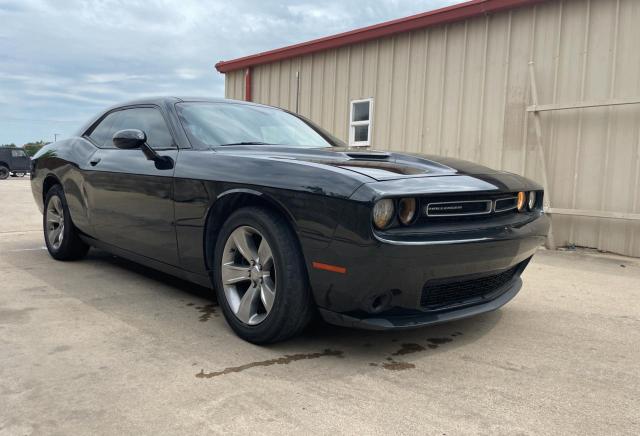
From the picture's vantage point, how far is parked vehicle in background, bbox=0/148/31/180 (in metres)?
25.7

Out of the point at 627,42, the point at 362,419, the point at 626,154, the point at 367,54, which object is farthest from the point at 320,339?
the point at 367,54

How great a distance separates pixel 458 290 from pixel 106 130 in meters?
3.19

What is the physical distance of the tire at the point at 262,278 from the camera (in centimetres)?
257

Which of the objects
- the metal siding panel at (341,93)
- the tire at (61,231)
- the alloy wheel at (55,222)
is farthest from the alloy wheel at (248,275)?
the metal siding panel at (341,93)

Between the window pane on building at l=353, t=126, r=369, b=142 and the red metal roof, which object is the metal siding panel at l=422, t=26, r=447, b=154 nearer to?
the red metal roof

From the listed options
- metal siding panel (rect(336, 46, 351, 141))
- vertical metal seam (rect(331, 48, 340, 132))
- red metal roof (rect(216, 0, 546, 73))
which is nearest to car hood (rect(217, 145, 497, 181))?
red metal roof (rect(216, 0, 546, 73))

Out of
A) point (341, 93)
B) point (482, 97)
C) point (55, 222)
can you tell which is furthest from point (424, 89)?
point (55, 222)

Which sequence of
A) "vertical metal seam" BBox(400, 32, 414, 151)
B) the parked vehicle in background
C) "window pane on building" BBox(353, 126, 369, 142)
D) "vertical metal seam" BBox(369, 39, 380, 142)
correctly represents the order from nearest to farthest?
"vertical metal seam" BBox(400, 32, 414, 151)
"vertical metal seam" BBox(369, 39, 380, 142)
"window pane on building" BBox(353, 126, 369, 142)
the parked vehicle in background

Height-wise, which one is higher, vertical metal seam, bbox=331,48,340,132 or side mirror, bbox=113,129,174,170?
vertical metal seam, bbox=331,48,340,132

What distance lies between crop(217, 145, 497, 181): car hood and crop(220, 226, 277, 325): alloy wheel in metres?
0.47

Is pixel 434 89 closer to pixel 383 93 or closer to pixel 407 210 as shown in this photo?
pixel 383 93

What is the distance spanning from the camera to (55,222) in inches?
195

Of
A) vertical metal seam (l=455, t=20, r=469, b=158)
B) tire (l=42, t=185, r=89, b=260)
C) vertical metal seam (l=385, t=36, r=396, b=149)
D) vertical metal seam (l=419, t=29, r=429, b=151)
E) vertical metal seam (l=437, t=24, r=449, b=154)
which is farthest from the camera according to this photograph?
vertical metal seam (l=385, t=36, r=396, b=149)

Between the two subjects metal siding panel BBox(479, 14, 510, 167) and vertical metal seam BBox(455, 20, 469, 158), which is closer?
metal siding panel BBox(479, 14, 510, 167)
